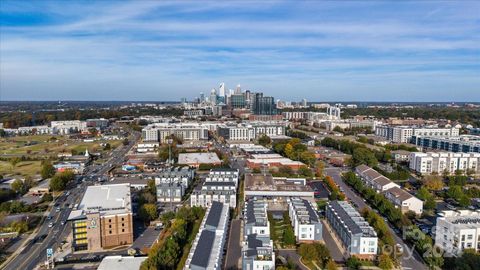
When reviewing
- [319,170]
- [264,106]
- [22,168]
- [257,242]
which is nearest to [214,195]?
[257,242]

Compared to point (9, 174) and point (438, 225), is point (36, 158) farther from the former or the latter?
point (438, 225)

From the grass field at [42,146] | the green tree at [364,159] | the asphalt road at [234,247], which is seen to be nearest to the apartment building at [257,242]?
the asphalt road at [234,247]

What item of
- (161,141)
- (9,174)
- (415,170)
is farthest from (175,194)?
(161,141)

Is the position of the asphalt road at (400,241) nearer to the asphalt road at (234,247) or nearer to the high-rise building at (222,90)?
the asphalt road at (234,247)

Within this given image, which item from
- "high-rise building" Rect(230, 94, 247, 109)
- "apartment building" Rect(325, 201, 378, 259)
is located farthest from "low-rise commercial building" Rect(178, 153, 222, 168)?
"high-rise building" Rect(230, 94, 247, 109)

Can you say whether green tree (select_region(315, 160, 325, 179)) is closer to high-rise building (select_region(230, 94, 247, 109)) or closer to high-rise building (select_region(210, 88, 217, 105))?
high-rise building (select_region(230, 94, 247, 109))

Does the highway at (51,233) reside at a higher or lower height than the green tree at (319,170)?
lower

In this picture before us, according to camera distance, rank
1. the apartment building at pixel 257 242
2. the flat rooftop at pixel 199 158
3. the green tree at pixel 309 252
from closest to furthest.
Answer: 1. the apartment building at pixel 257 242
2. the green tree at pixel 309 252
3. the flat rooftop at pixel 199 158

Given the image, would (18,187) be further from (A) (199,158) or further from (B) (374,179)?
(B) (374,179)
